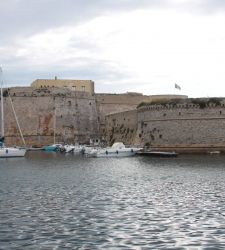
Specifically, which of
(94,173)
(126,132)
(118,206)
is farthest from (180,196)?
(126,132)

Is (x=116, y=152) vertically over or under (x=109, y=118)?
under

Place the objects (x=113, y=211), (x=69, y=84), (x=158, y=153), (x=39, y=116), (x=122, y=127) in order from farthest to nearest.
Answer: (x=69, y=84) → (x=39, y=116) → (x=122, y=127) → (x=158, y=153) → (x=113, y=211)

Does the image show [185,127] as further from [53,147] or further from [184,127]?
[53,147]

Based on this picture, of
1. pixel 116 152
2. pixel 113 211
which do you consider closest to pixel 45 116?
pixel 116 152

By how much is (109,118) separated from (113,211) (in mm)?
30443

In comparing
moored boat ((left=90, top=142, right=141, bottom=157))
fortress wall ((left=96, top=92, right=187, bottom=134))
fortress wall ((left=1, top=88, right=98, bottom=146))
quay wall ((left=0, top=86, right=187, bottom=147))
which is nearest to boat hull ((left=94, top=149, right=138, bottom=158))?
moored boat ((left=90, top=142, right=141, bottom=157))

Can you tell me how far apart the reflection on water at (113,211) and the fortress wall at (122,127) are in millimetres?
18383

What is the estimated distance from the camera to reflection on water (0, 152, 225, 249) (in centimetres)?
862

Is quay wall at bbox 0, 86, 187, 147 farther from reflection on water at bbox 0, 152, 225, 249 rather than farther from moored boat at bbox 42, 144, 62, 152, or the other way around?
reflection on water at bbox 0, 152, 225, 249

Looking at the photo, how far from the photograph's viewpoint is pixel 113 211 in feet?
37.0

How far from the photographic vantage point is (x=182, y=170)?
2092 cm

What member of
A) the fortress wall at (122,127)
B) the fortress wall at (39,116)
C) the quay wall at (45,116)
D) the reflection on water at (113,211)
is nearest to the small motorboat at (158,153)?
the fortress wall at (122,127)

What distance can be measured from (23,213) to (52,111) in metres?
33.3

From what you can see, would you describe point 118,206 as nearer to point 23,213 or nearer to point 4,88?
point 23,213
